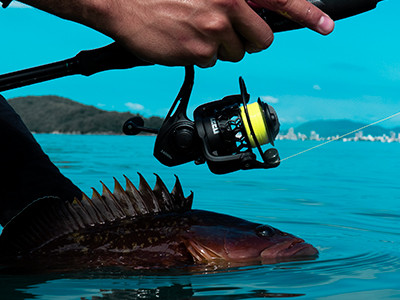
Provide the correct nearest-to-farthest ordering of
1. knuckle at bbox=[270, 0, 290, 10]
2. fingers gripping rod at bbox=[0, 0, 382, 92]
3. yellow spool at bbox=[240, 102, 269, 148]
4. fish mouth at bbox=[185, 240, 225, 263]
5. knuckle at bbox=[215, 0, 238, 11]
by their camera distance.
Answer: knuckle at bbox=[215, 0, 238, 11]
knuckle at bbox=[270, 0, 290, 10]
yellow spool at bbox=[240, 102, 269, 148]
fingers gripping rod at bbox=[0, 0, 382, 92]
fish mouth at bbox=[185, 240, 225, 263]

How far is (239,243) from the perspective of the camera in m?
4.36

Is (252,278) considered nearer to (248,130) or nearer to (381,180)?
(248,130)

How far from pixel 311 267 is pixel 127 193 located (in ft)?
4.83

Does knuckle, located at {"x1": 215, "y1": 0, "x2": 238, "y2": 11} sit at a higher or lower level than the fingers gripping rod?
lower

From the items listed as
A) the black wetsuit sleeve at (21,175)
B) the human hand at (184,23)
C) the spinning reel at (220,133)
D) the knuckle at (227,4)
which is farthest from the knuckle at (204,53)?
the black wetsuit sleeve at (21,175)

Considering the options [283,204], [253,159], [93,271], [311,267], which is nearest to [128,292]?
[93,271]

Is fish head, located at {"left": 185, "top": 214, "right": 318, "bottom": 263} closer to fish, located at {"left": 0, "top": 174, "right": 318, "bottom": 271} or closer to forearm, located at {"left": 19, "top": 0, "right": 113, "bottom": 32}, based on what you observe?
fish, located at {"left": 0, "top": 174, "right": 318, "bottom": 271}

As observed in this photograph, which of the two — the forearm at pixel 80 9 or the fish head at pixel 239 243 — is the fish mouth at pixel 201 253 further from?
the forearm at pixel 80 9

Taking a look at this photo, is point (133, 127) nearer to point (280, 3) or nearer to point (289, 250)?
point (289, 250)

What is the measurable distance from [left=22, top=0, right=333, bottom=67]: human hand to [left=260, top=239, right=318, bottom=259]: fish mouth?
1756 millimetres

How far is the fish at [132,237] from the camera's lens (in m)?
4.24

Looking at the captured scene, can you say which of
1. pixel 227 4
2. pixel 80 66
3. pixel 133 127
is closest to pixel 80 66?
pixel 80 66

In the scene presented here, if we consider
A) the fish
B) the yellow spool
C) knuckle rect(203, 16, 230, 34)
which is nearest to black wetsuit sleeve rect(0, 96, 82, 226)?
the fish

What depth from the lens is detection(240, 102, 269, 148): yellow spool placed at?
372 cm
